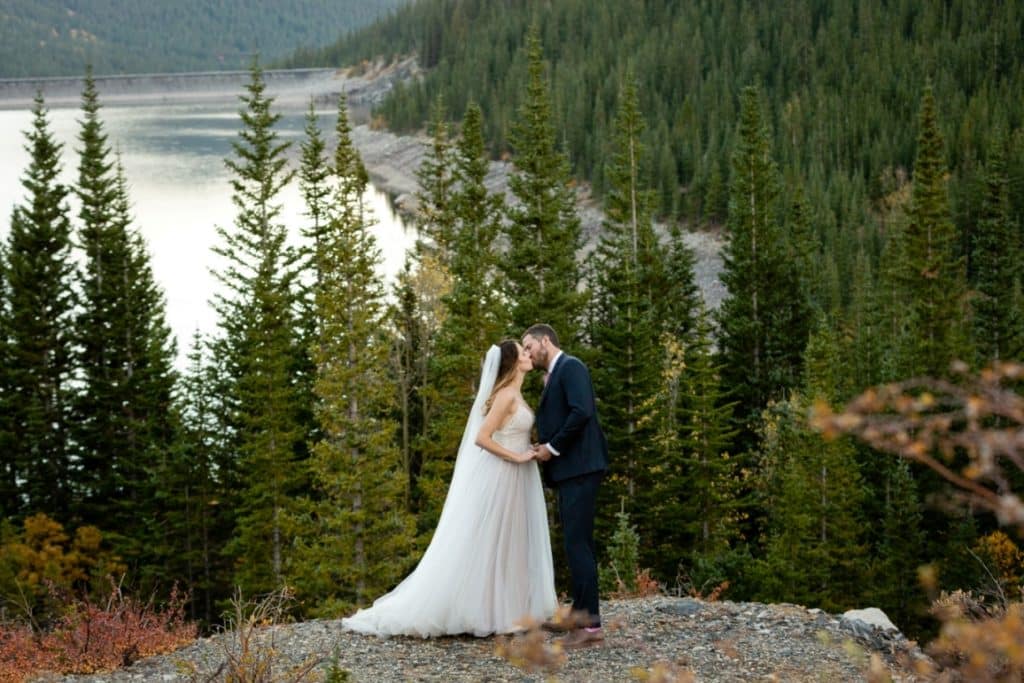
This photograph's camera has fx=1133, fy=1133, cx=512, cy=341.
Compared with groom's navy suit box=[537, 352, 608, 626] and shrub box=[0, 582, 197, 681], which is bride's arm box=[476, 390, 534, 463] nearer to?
groom's navy suit box=[537, 352, 608, 626]

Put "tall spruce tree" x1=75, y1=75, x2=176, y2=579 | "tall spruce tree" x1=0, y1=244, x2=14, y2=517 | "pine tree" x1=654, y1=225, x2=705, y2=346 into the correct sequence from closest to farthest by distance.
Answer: "tall spruce tree" x1=0, y1=244, x2=14, y2=517
"tall spruce tree" x1=75, y1=75, x2=176, y2=579
"pine tree" x1=654, y1=225, x2=705, y2=346

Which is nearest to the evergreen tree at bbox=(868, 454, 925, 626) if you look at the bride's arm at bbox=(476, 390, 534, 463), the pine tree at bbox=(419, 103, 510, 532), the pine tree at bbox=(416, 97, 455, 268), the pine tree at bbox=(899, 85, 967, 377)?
the pine tree at bbox=(899, 85, 967, 377)

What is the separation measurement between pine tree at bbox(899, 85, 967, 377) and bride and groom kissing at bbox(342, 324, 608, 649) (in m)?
42.5

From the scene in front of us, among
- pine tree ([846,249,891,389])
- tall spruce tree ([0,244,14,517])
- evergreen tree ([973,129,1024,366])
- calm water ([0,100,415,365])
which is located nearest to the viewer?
tall spruce tree ([0,244,14,517])

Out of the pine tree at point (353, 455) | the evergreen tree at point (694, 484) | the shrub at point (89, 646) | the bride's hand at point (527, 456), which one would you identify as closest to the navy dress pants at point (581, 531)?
the bride's hand at point (527, 456)

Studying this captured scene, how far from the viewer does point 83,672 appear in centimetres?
948

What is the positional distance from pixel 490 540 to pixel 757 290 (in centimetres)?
4326

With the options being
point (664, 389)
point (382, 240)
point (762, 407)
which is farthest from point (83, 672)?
point (382, 240)

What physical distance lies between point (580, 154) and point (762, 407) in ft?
264

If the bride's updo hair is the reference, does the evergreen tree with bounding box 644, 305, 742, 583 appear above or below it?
below

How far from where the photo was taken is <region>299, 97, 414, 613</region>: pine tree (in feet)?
89.0

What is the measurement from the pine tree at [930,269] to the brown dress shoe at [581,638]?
4255 cm

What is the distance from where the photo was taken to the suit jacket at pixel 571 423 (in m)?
9.06

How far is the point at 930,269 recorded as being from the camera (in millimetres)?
51062
